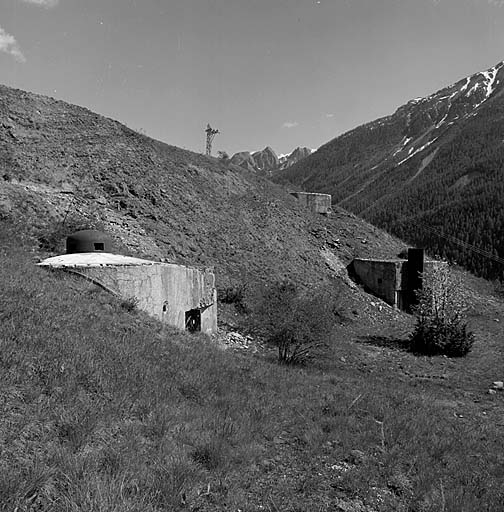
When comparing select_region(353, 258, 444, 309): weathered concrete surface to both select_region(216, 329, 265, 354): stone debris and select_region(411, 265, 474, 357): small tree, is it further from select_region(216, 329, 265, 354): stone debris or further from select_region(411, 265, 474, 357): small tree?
select_region(216, 329, 265, 354): stone debris

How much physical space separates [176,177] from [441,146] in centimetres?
8636

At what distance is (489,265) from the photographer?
47656mm

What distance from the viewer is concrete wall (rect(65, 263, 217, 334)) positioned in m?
8.38

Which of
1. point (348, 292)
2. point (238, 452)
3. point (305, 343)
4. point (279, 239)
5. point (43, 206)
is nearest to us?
point (238, 452)

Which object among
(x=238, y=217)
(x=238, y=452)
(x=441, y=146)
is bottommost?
(x=238, y=452)

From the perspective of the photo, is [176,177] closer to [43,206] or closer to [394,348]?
[43,206]

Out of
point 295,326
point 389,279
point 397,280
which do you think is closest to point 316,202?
point 389,279

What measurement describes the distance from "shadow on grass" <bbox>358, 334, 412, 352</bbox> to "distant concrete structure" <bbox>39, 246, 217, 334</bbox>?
28.1ft

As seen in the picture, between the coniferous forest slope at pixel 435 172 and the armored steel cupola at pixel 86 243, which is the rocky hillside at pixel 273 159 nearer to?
the coniferous forest slope at pixel 435 172

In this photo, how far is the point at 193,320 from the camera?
12453 mm

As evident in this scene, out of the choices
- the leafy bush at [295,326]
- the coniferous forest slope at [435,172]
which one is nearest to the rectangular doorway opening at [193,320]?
the leafy bush at [295,326]

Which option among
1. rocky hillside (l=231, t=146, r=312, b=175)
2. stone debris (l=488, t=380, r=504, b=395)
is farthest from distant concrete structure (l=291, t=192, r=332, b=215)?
rocky hillside (l=231, t=146, r=312, b=175)

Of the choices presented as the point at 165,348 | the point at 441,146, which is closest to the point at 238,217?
the point at 165,348

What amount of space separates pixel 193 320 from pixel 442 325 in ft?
35.8
